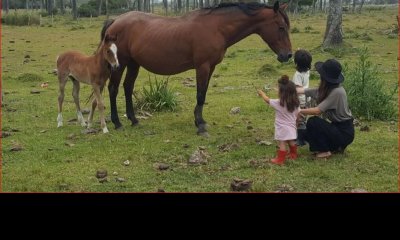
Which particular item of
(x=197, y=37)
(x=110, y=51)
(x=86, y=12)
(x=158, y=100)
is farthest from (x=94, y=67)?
(x=86, y=12)

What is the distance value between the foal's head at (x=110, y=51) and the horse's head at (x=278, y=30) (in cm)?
232

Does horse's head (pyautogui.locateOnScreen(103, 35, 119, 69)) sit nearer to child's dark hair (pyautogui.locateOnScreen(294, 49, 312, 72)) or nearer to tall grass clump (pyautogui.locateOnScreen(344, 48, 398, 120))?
child's dark hair (pyautogui.locateOnScreen(294, 49, 312, 72))

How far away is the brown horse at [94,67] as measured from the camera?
7719mm

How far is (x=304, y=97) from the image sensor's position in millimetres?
7086

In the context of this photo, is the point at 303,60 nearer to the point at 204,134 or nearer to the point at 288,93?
the point at 288,93

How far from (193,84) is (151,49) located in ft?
15.5

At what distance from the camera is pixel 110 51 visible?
764cm

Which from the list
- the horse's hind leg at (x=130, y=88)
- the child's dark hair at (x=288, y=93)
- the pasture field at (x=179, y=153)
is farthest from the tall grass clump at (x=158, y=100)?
the child's dark hair at (x=288, y=93)

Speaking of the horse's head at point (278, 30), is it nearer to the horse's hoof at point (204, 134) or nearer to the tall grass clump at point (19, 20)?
the horse's hoof at point (204, 134)

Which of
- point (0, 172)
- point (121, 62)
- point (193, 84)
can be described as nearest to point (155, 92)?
point (121, 62)

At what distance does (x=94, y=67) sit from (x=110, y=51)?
540 millimetres

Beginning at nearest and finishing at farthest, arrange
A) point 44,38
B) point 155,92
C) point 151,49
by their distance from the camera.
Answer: point 151,49, point 155,92, point 44,38

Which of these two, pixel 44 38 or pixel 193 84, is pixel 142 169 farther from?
pixel 44 38
